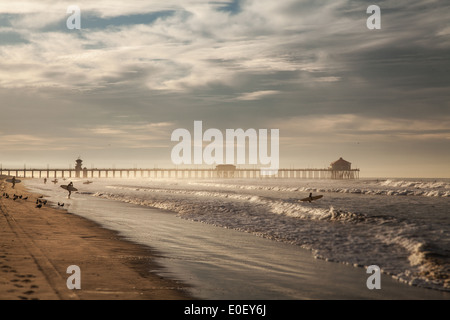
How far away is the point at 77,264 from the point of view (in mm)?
10086

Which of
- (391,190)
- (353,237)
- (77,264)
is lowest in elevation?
(391,190)

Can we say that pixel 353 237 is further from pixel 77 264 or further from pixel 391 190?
pixel 391 190

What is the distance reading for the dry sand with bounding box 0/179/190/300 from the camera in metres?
7.54

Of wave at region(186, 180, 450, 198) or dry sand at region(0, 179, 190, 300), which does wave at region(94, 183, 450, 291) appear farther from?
A: wave at region(186, 180, 450, 198)

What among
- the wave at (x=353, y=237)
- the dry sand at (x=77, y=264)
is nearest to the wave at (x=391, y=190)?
the wave at (x=353, y=237)

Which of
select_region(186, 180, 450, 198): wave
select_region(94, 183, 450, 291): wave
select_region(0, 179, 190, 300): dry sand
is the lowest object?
select_region(186, 180, 450, 198): wave

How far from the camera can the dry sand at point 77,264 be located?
7.54 metres

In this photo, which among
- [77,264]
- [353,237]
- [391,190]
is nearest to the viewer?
[77,264]

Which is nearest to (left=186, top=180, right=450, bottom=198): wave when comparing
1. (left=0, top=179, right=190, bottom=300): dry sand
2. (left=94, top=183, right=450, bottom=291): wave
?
(left=94, top=183, right=450, bottom=291): wave

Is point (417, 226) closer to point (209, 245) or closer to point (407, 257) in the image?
point (407, 257)

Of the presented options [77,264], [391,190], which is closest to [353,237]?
[77,264]

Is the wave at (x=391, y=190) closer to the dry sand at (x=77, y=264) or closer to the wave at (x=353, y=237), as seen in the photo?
the wave at (x=353, y=237)

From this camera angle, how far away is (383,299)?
7887 millimetres
